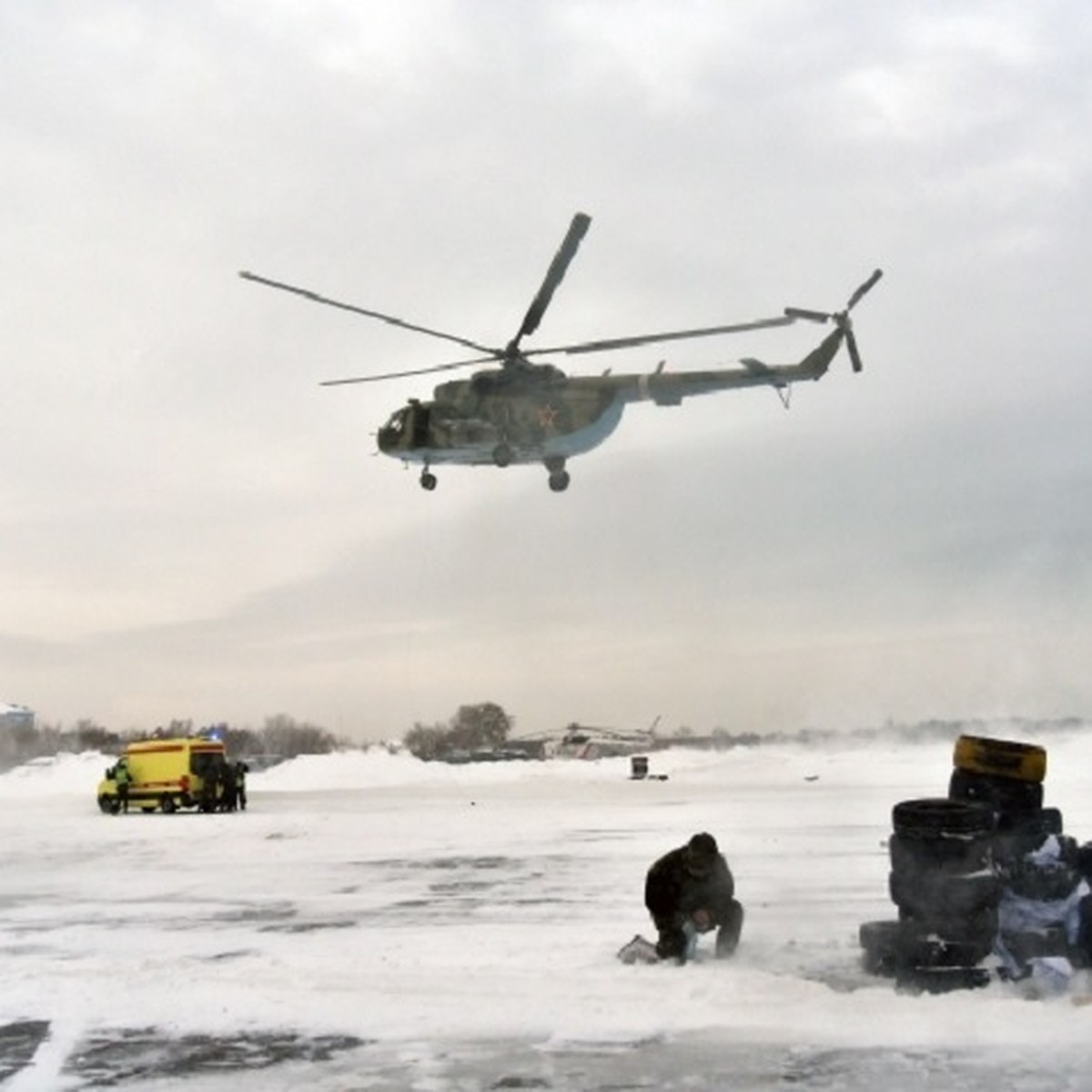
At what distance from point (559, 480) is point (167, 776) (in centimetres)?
1533

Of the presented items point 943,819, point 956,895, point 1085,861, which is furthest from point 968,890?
point 1085,861

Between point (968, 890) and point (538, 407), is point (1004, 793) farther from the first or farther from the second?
point (538, 407)

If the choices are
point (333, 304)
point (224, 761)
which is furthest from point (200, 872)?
point (224, 761)

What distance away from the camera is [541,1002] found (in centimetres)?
944

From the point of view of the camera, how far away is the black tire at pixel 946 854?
9922 mm

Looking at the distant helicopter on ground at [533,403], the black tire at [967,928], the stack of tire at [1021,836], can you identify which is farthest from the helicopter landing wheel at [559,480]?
the black tire at [967,928]

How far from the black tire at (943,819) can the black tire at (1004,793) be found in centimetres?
53

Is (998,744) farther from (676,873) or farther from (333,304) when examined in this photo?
(333,304)

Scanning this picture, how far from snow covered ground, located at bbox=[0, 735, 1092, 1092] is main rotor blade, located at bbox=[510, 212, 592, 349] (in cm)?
964

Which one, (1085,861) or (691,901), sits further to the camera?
(691,901)

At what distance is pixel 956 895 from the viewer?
978 cm

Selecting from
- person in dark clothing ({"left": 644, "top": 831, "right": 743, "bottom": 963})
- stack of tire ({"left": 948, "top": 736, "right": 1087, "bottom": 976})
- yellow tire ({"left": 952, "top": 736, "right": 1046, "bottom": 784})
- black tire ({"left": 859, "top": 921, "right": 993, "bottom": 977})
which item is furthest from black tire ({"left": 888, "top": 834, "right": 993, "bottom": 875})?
person in dark clothing ({"left": 644, "top": 831, "right": 743, "bottom": 963})

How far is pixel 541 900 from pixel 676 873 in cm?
433

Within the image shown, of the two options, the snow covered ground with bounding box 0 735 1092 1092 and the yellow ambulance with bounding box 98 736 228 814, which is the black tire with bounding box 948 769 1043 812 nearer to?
the snow covered ground with bounding box 0 735 1092 1092
